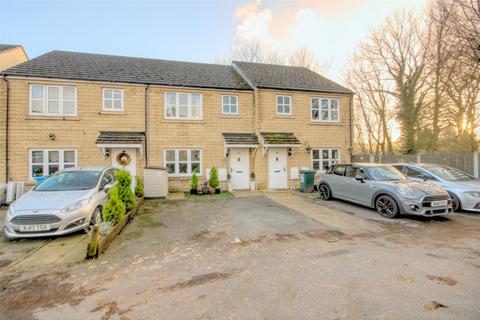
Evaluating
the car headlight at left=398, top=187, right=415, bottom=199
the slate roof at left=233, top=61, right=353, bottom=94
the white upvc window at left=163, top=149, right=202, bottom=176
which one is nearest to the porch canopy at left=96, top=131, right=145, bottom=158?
the white upvc window at left=163, top=149, right=202, bottom=176

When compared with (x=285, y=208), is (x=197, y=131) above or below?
above

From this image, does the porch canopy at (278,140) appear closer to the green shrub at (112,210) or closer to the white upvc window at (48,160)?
the green shrub at (112,210)

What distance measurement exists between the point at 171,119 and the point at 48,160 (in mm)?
6063

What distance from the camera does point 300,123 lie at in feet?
45.9

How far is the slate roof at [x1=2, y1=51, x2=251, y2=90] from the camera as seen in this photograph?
11273 millimetres

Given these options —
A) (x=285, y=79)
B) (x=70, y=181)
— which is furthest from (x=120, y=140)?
(x=285, y=79)

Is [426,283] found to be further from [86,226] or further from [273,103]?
[273,103]

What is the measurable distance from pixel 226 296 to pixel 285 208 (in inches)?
234

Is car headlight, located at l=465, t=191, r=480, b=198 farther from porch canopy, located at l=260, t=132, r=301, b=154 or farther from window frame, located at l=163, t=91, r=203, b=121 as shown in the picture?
window frame, located at l=163, t=91, r=203, b=121

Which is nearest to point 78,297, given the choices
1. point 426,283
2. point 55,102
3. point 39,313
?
point 39,313

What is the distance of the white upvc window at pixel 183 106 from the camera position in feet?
41.2

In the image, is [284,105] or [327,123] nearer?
[284,105]

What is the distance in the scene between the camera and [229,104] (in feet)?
43.8

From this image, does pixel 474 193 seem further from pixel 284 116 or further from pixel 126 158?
pixel 126 158
